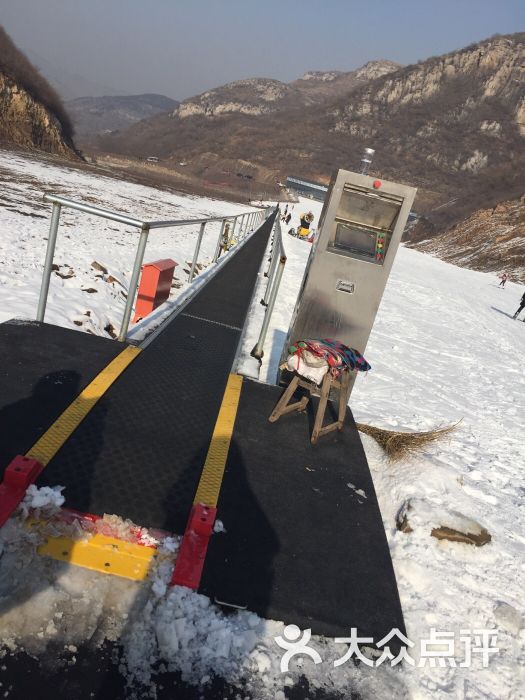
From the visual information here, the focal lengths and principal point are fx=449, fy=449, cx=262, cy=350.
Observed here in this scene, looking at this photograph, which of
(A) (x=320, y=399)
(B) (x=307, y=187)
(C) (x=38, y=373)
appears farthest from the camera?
(B) (x=307, y=187)

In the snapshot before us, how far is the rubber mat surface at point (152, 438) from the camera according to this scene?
2.77 m

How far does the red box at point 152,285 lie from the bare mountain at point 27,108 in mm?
41730

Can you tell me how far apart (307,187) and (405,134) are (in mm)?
53788

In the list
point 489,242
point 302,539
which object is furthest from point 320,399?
point 489,242

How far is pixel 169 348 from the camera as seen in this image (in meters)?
5.13

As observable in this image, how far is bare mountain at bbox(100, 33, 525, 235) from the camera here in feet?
379

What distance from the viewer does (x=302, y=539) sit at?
284 centimetres

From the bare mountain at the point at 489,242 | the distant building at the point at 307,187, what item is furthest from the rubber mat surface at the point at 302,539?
the distant building at the point at 307,187

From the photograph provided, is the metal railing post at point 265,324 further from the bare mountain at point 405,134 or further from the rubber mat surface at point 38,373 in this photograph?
the bare mountain at point 405,134

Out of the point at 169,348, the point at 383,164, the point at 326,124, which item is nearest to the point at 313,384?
Answer: the point at 169,348

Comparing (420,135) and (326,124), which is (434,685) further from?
(326,124)

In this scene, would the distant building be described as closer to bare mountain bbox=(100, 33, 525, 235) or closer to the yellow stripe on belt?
bare mountain bbox=(100, 33, 525, 235)

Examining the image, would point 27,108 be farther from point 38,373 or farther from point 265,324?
point 38,373

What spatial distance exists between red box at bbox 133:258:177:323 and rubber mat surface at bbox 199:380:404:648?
3.57 metres
